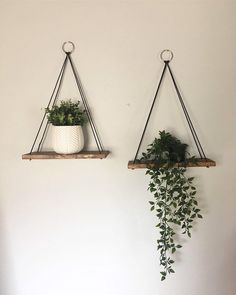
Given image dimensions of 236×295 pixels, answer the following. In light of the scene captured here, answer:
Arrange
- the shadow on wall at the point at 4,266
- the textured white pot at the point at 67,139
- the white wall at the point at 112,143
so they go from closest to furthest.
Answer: the textured white pot at the point at 67,139
the white wall at the point at 112,143
the shadow on wall at the point at 4,266

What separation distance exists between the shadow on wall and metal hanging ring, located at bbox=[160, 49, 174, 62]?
130cm

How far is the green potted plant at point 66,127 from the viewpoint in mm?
1346

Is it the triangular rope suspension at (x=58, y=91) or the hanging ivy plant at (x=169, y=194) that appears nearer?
the hanging ivy plant at (x=169, y=194)

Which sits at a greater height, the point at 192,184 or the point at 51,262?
the point at 192,184

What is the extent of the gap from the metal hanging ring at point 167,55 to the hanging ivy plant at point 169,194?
0.41 meters

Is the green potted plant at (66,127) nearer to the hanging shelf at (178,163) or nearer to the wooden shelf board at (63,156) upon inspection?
the wooden shelf board at (63,156)

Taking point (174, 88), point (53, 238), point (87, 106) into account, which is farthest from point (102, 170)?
point (174, 88)

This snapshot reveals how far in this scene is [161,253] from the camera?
144 cm

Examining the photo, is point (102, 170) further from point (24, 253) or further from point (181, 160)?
point (24, 253)

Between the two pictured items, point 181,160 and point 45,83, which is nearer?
point 181,160

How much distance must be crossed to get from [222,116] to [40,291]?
1463 millimetres

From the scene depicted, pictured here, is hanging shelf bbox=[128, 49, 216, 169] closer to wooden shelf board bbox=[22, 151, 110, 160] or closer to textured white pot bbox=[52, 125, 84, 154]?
wooden shelf board bbox=[22, 151, 110, 160]

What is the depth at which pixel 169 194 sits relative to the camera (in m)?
1.42

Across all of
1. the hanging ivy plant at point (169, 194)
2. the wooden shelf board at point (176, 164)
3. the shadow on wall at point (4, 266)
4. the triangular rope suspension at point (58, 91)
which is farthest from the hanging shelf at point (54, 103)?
the shadow on wall at point (4, 266)
